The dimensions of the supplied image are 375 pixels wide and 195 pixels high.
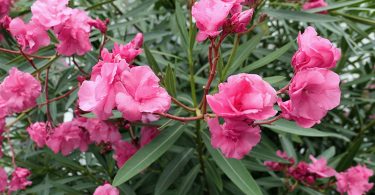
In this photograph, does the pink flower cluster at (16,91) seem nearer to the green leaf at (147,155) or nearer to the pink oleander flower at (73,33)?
the pink oleander flower at (73,33)

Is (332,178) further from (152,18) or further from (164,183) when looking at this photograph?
(152,18)

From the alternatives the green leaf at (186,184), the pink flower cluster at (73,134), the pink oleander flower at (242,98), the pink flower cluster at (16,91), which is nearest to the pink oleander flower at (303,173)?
the green leaf at (186,184)

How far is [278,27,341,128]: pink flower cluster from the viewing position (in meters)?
0.72

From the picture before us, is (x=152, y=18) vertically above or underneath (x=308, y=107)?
underneath

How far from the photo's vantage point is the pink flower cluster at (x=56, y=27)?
3.28 feet

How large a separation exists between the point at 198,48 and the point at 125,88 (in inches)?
27.0

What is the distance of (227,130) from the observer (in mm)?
748

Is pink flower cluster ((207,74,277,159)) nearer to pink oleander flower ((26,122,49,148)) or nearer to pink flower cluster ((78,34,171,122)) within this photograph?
pink flower cluster ((78,34,171,122))

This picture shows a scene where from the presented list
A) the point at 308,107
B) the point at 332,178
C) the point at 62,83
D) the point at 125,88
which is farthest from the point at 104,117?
the point at 332,178

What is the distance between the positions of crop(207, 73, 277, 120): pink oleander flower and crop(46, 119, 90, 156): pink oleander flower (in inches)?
22.3

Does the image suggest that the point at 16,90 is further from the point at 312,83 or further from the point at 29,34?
the point at 312,83

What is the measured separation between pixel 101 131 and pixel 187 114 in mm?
274

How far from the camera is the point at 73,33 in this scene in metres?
1.03

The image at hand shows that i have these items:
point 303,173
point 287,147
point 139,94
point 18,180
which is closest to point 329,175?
point 303,173
